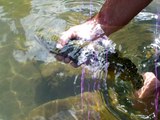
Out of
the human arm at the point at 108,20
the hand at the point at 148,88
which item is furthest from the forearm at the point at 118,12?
the hand at the point at 148,88

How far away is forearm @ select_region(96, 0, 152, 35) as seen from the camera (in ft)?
8.12

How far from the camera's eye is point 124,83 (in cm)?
297

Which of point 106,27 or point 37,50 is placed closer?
point 106,27

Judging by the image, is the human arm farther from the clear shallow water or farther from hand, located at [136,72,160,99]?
hand, located at [136,72,160,99]

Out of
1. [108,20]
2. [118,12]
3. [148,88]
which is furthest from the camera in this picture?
[148,88]

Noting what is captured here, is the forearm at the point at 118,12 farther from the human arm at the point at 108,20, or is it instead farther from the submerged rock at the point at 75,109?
the submerged rock at the point at 75,109

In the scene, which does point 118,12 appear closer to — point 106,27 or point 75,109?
point 106,27

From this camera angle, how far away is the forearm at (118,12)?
247 cm

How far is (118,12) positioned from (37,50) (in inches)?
43.1

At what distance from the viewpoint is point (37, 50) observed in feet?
11.2

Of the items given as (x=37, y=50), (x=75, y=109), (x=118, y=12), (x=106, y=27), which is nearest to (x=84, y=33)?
(x=106, y=27)

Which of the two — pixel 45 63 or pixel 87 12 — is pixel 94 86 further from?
pixel 87 12

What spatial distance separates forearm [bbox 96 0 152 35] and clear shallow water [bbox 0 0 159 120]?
583 millimetres

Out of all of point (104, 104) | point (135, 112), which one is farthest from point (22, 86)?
point (135, 112)
